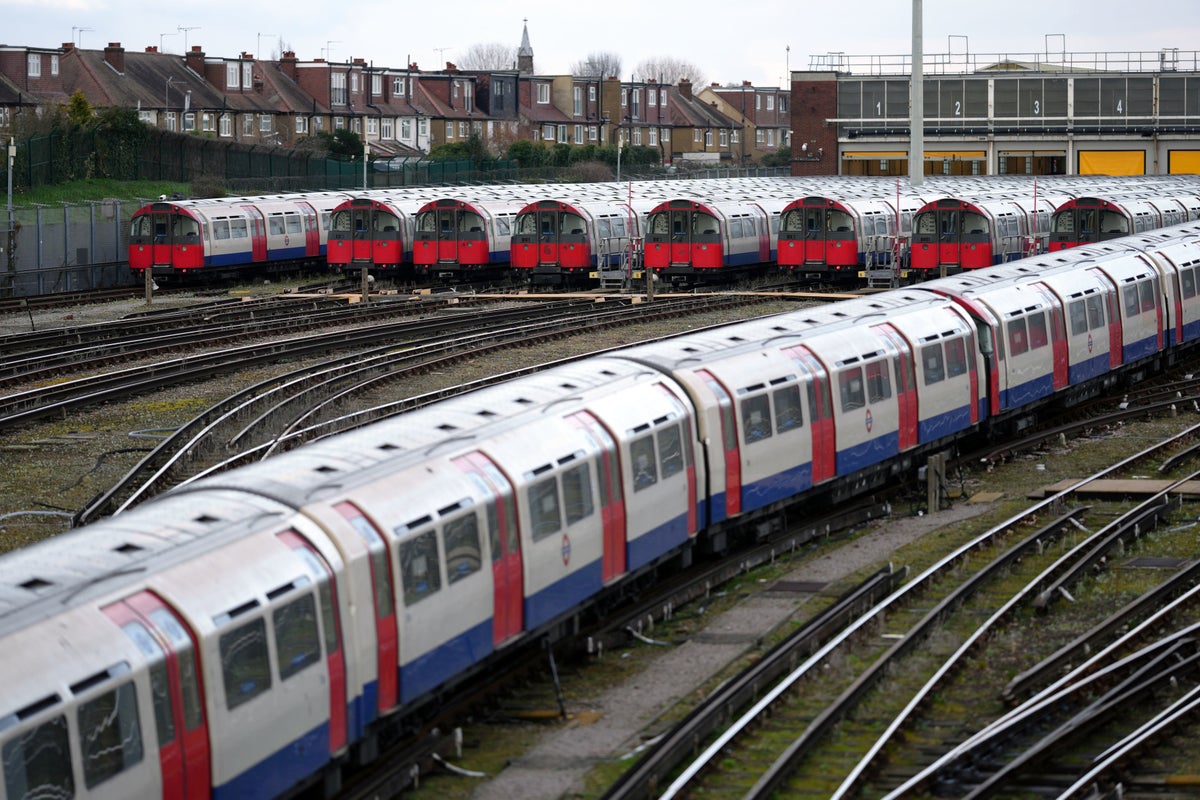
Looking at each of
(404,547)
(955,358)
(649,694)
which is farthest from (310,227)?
(404,547)

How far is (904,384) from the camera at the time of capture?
22.1m

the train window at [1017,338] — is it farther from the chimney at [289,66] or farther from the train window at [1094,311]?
the chimney at [289,66]

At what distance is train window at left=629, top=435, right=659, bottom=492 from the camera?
52.4 feet

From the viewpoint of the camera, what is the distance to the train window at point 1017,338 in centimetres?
2531

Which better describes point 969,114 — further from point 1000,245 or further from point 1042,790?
point 1042,790

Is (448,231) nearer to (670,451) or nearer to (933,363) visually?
(933,363)

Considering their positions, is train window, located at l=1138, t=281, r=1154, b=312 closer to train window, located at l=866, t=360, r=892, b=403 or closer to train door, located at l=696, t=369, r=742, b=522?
train window, located at l=866, t=360, r=892, b=403

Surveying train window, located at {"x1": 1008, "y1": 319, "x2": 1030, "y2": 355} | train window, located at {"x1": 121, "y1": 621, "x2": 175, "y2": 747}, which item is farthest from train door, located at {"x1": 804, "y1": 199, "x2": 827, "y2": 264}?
train window, located at {"x1": 121, "y1": 621, "x2": 175, "y2": 747}

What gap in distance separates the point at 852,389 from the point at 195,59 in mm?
87838

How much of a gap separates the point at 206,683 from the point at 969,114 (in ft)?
309

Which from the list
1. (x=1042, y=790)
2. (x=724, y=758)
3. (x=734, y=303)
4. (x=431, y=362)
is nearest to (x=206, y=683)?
(x=724, y=758)

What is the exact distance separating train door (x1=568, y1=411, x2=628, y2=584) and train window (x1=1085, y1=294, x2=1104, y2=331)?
15.2m

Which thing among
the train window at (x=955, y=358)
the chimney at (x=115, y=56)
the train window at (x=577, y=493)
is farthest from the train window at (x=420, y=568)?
the chimney at (x=115, y=56)

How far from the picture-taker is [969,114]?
99.3 metres
